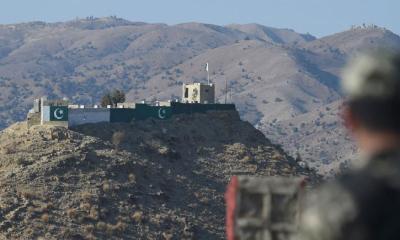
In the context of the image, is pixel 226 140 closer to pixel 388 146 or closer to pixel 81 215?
pixel 81 215

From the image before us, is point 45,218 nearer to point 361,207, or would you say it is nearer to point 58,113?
point 58,113

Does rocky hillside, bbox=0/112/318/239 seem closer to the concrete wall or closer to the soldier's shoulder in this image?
the concrete wall

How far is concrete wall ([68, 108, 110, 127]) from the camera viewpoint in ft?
233

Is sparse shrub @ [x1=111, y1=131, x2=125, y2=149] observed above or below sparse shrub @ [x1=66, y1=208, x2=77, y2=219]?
above

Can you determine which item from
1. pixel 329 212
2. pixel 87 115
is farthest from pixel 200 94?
pixel 329 212

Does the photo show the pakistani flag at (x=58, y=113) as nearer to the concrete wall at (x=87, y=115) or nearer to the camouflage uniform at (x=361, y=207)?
the concrete wall at (x=87, y=115)

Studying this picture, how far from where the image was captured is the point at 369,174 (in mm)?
4266

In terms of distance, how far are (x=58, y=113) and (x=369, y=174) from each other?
219ft

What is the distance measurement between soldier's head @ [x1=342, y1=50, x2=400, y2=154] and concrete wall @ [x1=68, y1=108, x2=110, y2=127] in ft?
219

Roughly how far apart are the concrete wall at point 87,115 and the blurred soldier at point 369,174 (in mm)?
66757

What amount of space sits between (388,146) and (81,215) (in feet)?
189

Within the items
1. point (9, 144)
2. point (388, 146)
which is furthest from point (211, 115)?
point (388, 146)

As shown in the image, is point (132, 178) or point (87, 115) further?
point (87, 115)

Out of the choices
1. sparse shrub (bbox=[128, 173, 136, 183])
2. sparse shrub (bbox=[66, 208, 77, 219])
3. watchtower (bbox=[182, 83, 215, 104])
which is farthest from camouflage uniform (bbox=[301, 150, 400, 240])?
watchtower (bbox=[182, 83, 215, 104])
